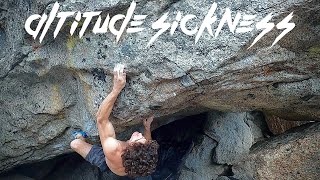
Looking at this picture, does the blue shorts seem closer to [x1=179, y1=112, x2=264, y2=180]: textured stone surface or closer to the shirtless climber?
the shirtless climber

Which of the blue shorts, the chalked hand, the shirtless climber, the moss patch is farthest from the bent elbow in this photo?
the moss patch

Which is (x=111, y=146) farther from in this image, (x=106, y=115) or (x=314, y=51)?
(x=314, y=51)

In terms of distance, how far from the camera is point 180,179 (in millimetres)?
5152

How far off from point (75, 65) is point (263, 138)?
244 centimetres

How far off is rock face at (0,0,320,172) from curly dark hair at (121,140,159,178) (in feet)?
1.14

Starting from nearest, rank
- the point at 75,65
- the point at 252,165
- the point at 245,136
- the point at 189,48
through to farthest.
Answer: the point at 189,48
the point at 75,65
the point at 252,165
the point at 245,136

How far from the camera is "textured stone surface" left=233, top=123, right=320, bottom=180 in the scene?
4.11 metres

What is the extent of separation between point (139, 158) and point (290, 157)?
1.60 metres

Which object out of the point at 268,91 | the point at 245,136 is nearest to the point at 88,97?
the point at 268,91

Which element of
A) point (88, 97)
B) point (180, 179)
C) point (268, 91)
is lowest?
point (180, 179)

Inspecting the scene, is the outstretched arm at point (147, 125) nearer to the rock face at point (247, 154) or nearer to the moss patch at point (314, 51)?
the rock face at point (247, 154)

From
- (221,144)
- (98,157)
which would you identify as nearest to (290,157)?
(221,144)

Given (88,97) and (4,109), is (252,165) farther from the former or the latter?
(4,109)

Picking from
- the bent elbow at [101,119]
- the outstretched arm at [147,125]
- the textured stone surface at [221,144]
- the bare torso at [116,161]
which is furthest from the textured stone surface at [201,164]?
the bent elbow at [101,119]
